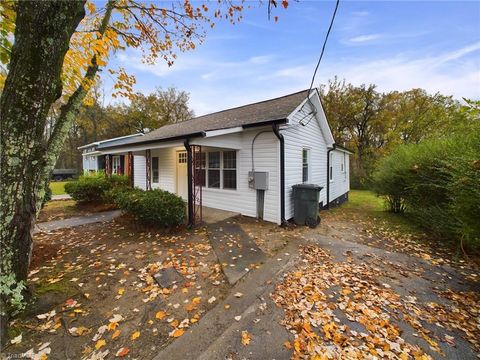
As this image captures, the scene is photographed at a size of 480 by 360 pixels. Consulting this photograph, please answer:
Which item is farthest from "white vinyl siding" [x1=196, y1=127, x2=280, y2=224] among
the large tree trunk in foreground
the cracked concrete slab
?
the large tree trunk in foreground

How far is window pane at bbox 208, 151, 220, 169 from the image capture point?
8326 millimetres

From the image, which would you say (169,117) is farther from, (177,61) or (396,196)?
(396,196)

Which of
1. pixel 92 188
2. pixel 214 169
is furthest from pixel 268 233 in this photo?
pixel 92 188

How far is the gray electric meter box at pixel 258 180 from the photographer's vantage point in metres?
6.91

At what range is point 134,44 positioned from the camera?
538 cm

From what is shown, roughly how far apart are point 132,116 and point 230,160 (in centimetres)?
2854

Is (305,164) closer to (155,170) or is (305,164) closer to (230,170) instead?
(230,170)

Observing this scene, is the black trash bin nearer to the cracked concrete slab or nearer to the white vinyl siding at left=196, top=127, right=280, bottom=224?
the white vinyl siding at left=196, top=127, right=280, bottom=224

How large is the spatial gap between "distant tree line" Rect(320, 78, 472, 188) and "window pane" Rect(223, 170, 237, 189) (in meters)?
18.7

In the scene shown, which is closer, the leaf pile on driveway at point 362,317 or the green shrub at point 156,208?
the leaf pile on driveway at point 362,317

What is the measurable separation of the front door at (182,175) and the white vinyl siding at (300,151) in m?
5.25

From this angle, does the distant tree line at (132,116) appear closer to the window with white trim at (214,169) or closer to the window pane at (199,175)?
the window with white trim at (214,169)

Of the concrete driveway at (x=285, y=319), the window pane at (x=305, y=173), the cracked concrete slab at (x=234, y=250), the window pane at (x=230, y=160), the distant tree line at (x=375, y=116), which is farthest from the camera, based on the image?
the distant tree line at (x=375, y=116)

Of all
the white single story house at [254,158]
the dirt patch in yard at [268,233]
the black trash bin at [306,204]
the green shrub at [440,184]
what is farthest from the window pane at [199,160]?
the green shrub at [440,184]
